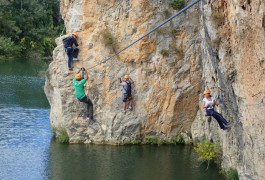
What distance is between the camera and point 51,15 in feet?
192

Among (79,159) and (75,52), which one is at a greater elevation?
(75,52)

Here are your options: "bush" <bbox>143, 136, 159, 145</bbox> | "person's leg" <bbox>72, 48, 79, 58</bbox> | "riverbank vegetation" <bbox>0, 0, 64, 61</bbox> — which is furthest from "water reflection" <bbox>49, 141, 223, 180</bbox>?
"riverbank vegetation" <bbox>0, 0, 64, 61</bbox>

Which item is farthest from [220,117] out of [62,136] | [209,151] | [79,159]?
[62,136]

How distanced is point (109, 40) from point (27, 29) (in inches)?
1478

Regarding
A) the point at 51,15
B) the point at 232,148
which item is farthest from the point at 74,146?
the point at 51,15

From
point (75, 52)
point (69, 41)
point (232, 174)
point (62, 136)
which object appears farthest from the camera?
point (62, 136)

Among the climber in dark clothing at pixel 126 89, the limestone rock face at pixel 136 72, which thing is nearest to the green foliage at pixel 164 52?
the limestone rock face at pixel 136 72

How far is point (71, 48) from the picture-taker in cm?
1920

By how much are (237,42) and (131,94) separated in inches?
317

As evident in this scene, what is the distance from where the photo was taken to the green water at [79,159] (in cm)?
1590

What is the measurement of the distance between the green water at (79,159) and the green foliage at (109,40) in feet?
12.2

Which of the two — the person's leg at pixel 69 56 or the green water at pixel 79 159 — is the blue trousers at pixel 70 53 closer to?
the person's leg at pixel 69 56

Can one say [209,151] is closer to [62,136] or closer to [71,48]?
[62,136]

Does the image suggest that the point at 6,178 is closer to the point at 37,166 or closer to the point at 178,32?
the point at 37,166
